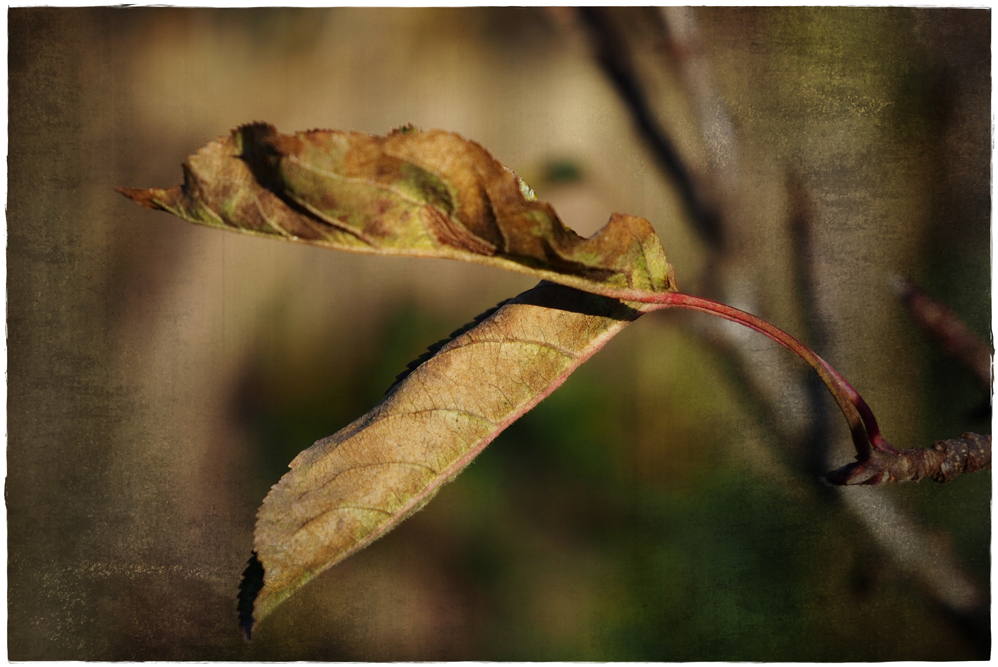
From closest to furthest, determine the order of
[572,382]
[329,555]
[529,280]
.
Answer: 1. [329,555]
2. [572,382]
3. [529,280]

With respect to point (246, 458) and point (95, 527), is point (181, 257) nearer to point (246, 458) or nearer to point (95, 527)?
point (246, 458)

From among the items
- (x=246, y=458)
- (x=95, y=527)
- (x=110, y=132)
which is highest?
(x=110, y=132)

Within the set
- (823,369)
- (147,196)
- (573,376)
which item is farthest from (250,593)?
(573,376)

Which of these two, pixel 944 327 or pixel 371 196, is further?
pixel 944 327

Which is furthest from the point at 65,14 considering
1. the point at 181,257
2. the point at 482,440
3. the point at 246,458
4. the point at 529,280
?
the point at 482,440

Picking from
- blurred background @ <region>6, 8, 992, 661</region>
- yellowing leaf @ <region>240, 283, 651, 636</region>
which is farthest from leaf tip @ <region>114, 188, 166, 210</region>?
blurred background @ <region>6, 8, 992, 661</region>

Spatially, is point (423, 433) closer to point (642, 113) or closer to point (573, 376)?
point (573, 376)

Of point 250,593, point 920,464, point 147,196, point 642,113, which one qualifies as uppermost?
point 642,113
